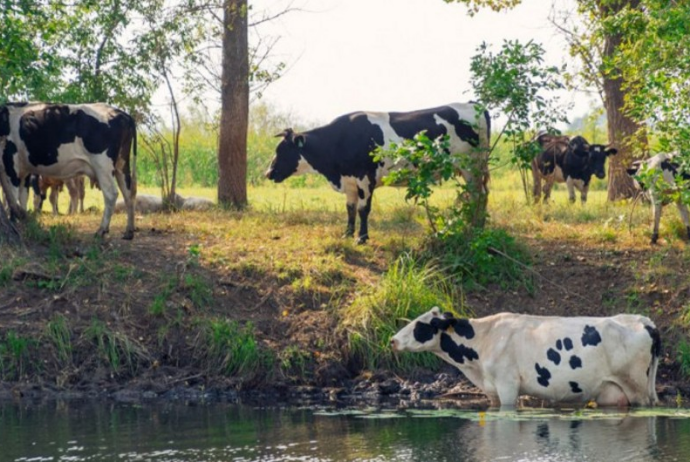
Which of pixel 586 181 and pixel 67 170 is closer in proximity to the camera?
pixel 67 170

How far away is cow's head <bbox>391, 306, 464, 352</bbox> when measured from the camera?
15.4 meters

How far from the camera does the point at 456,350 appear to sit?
15344 millimetres

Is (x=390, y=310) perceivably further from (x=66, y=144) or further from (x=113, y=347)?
(x=66, y=144)

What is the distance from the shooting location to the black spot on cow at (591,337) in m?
14.9

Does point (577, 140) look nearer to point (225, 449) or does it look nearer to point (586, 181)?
point (586, 181)

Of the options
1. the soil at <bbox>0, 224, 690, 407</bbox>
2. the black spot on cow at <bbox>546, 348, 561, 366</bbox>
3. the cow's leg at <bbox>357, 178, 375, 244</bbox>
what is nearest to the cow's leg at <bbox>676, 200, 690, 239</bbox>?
the soil at <bbox>0, 224, 690, 407</bbox>

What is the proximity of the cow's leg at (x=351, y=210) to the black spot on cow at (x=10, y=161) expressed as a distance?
504 cm

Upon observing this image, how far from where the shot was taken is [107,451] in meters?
12.6

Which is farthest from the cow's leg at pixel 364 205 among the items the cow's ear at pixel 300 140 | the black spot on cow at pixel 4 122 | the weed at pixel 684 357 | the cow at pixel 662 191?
the black spot on cow at pixel 4 122

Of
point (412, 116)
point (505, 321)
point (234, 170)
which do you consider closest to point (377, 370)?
point (505, 321)

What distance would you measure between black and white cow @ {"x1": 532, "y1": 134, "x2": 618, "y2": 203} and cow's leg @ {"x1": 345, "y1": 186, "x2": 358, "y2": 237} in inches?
368

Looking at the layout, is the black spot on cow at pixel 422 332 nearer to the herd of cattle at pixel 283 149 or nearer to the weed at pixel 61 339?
the herd of cattle at pixel 283 149

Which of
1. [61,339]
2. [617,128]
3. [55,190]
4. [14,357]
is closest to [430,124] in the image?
[617,128]

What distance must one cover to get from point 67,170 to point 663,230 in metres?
9.04
